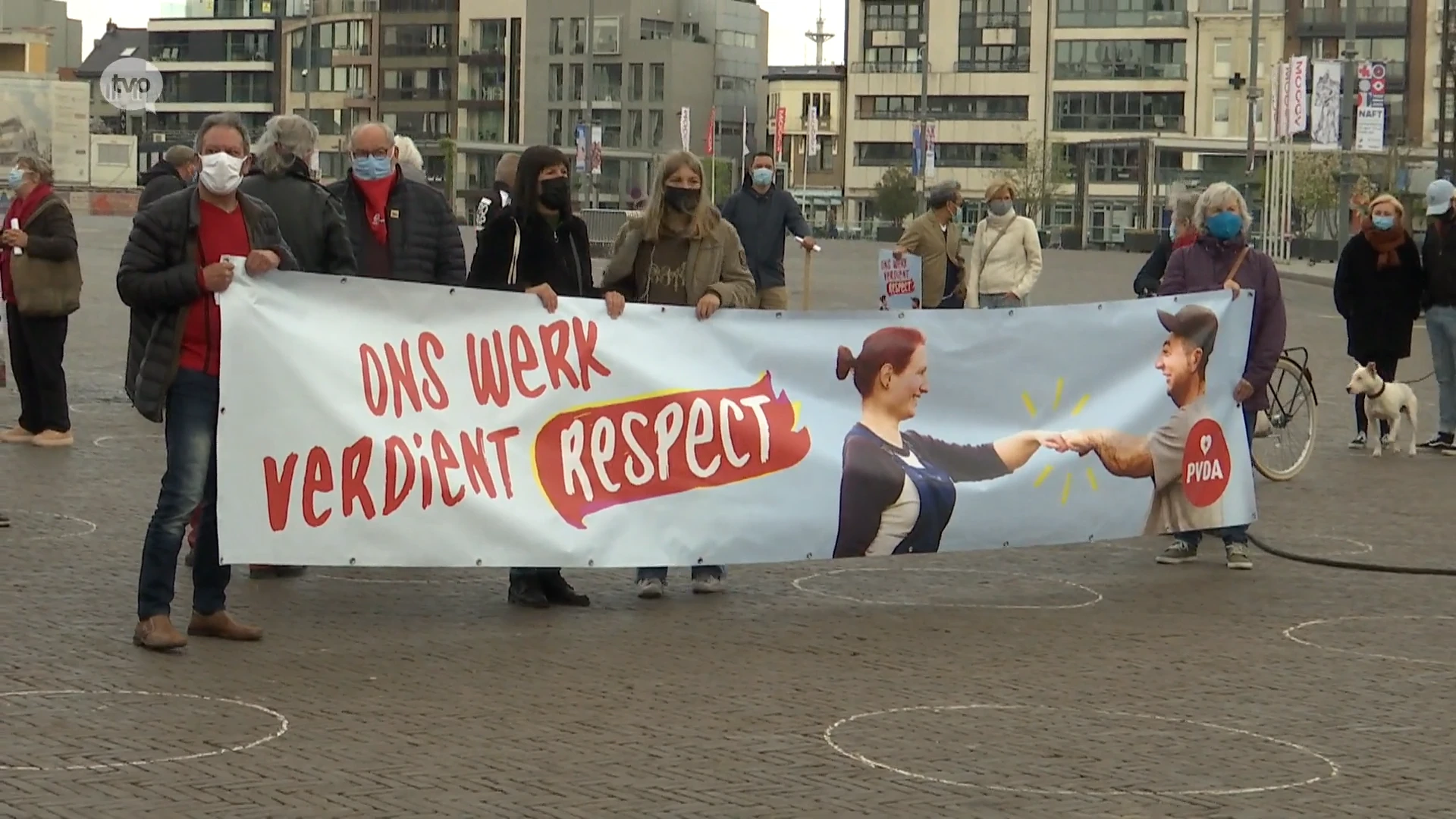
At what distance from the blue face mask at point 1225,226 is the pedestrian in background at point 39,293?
297 inches

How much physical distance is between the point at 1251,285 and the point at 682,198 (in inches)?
128

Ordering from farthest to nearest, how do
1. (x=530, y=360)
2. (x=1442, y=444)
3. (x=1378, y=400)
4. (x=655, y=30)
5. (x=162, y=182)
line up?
(x=655, y=30), (x=1442, y=444), (x=1378, y=400), (x=162, y=182), (x=530, y=360)

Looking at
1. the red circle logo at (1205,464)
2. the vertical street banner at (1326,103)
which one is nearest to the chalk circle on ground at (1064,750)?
the red circle logo at (1205,464)

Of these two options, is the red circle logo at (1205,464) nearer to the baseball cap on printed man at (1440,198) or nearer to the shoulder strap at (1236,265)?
the shoulder strap at (1236,265)

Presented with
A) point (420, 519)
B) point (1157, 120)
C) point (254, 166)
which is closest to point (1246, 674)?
point (420, 519)

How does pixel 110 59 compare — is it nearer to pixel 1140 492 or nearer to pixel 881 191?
pixel 881 191

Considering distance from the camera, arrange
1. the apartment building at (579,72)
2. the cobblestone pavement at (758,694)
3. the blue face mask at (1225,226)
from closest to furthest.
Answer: the cobblestone pavement at (758,694), the blue face mask at (1225,226), the apartment building at (579,72)

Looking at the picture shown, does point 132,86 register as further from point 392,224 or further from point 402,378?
point 402,378

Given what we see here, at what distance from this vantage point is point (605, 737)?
7.66 metres

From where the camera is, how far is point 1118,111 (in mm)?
139250

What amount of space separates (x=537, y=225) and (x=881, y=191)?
130 meters

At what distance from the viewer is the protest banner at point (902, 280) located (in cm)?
1884

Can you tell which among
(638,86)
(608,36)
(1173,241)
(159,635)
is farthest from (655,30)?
(159,635)

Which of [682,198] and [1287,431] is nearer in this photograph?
[682,198]
